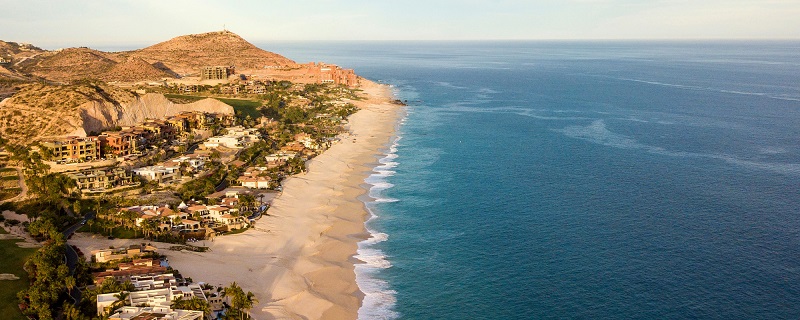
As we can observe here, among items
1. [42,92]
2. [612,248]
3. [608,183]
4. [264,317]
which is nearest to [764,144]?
[608,183]

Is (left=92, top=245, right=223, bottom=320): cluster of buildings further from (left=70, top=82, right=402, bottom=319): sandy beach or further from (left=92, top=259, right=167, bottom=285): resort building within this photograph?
(left=70, top=82, right=402, bottom=319): sandy beach

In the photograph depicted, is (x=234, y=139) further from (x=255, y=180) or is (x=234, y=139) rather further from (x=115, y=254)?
(x=115, y=254)

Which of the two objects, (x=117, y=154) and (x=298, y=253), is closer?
(x=298, y=253)

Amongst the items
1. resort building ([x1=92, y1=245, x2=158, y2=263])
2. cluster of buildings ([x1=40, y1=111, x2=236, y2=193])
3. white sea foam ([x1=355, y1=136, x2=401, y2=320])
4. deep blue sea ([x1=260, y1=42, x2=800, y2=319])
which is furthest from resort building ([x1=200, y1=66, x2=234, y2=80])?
resort building ([x1=92, y1=245, x2=158, y2=263])

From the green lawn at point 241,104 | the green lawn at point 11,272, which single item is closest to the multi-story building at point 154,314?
the green lawn at point 11,272

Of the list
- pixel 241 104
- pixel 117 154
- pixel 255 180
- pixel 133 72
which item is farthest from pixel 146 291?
pixel 133 72

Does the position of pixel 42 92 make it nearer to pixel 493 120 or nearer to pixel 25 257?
pixel 25 257
